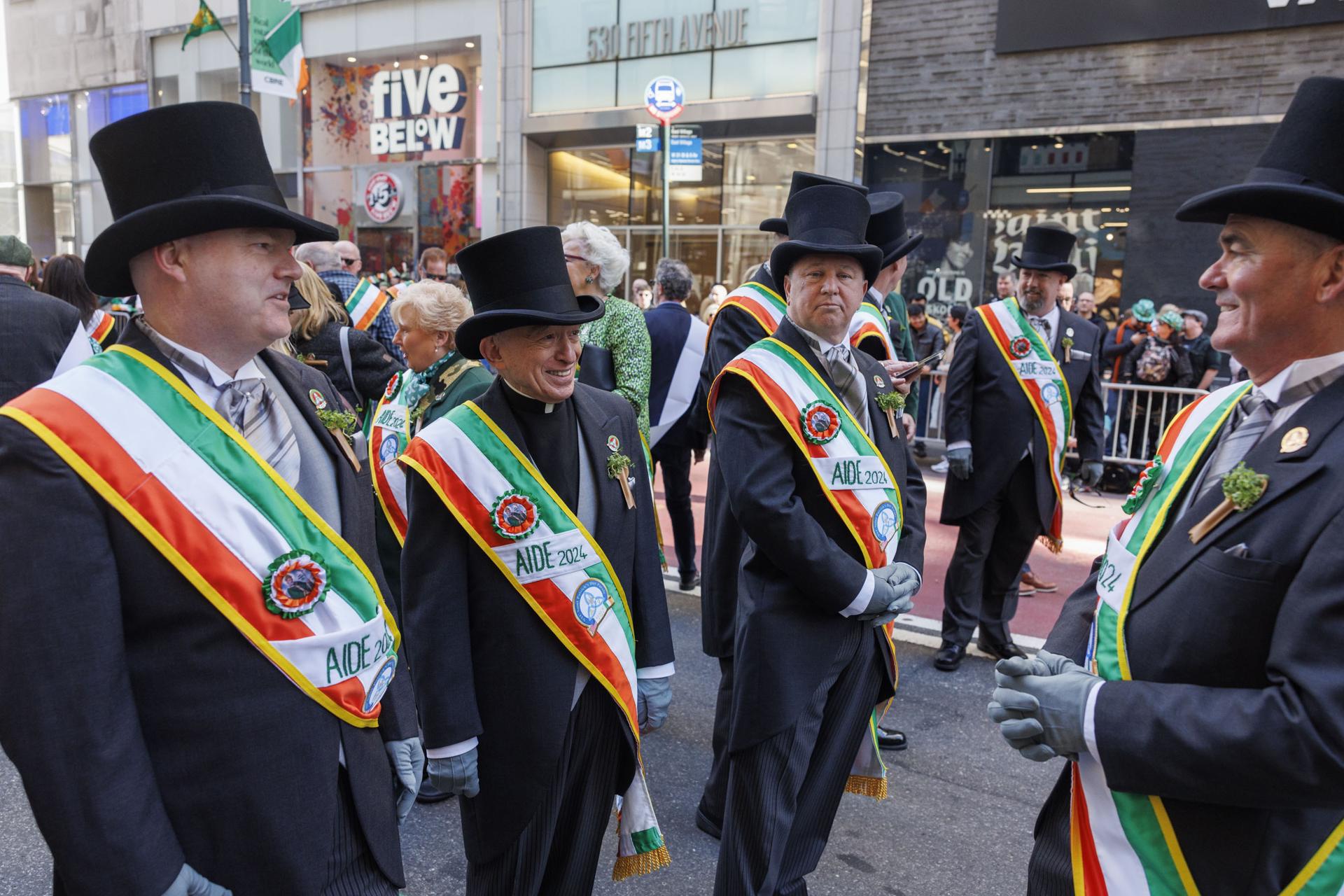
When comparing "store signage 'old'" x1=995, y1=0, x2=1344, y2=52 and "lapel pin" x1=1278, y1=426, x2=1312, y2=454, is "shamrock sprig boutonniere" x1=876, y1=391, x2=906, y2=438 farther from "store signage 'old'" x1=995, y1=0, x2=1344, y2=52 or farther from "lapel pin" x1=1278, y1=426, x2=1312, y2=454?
"store signage 'old'" x1=995, y1=0, x2=1344, y2=52

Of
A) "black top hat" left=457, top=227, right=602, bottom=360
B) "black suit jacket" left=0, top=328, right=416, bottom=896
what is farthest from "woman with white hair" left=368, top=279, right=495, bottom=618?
"black suit jacket" left=0, top=328, right=416, bottom=896

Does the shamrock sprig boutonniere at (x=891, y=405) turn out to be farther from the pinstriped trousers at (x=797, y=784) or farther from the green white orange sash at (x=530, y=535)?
the green white orange sash at (x=530, y=535)

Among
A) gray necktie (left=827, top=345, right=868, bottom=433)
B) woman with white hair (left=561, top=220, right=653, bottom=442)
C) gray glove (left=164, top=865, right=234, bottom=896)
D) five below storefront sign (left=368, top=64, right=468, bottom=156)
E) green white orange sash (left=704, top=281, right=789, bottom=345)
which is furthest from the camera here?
five below storefront sign (left=368, top=64, right=468, bottom=156)

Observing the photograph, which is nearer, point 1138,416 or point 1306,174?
point 1306,174

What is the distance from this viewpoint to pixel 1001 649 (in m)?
5.19

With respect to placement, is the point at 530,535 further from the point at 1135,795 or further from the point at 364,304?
the point at 364,304

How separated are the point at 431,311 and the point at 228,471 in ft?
7.40

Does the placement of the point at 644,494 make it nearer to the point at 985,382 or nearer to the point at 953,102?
the point at 985,382

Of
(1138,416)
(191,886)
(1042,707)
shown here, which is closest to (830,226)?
(1042,707)

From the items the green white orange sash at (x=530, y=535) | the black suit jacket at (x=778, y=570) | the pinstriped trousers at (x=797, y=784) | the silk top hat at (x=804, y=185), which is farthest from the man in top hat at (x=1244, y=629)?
the silk top hat at (x=804, y=185)

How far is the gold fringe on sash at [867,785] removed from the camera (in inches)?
119

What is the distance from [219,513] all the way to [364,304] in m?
4.22

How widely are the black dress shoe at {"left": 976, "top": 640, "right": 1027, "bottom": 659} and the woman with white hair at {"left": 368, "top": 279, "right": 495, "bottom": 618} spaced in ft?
10.7

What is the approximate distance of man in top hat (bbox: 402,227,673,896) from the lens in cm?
235
